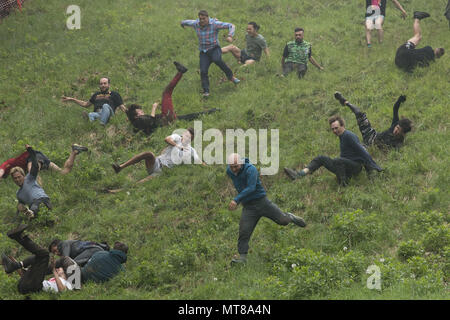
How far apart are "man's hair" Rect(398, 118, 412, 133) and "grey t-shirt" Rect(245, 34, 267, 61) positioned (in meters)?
6.33

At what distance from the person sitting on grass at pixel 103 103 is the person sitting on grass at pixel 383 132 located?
6.27 m

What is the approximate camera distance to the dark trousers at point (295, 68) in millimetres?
14742

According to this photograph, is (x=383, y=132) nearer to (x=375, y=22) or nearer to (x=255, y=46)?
(x=255, y=46)

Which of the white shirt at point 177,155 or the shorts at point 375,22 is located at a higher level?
the shorts at point 375,22

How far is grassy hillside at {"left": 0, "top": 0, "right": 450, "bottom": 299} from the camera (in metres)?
8.07

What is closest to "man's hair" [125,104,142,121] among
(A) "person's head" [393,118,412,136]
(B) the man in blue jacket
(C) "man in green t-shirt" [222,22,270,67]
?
(C) "man in green t-shirt" [222,22,270,67]

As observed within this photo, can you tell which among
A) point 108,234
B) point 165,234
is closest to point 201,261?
point 165,234

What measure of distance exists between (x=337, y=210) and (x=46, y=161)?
6696 mm

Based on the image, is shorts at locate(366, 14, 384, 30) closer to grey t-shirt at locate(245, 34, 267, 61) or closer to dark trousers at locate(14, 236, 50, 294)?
grey t-shirt at locate(245, 34, 267, 61)

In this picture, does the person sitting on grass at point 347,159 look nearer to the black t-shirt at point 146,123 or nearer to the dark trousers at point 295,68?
the black t-shirt at point 146,123

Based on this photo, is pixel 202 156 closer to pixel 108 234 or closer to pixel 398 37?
pixel 108 234

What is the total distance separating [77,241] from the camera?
9406 millimetres

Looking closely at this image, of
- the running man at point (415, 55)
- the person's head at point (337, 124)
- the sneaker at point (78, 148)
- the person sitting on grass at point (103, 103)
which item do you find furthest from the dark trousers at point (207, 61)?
the person's head at point (337, 124)

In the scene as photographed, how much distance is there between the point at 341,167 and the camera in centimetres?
1007
